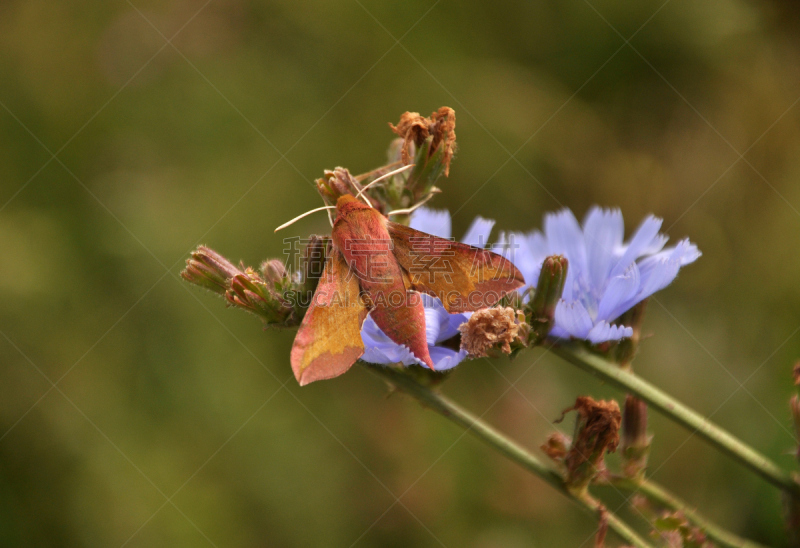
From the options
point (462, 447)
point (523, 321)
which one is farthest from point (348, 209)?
point (462, 447)

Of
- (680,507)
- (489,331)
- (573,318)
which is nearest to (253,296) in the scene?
(489,331)

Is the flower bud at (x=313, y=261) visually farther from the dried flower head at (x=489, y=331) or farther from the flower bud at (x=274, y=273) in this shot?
the dried flower head at (x=489, y=331)

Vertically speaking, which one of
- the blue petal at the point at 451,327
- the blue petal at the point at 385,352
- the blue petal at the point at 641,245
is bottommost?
the blue petal at the point at 385,352

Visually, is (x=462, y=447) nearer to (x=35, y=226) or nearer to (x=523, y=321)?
(x=523, y=321)

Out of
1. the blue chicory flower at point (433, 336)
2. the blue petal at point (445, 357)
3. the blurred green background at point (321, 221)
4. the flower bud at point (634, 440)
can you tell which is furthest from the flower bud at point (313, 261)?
the blurred green background at point (321, 221)

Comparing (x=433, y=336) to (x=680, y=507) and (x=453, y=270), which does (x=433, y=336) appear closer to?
(x=453, y=270)

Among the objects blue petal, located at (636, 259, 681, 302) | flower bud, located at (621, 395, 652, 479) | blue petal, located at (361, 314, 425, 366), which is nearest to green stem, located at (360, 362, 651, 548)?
blue petal, located at (361, 314, 425, 366)
